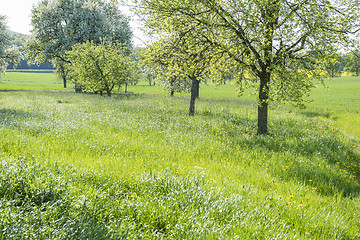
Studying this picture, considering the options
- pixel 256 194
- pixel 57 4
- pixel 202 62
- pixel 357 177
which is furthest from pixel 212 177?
pixel 57 4

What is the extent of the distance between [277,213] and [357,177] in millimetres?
5007

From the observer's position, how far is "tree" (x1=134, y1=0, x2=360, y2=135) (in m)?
8.95

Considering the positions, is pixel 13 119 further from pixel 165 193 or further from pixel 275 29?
pixel 275 29

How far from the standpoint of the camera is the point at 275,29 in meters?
9.93

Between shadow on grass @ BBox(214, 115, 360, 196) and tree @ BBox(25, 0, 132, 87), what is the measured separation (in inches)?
1228

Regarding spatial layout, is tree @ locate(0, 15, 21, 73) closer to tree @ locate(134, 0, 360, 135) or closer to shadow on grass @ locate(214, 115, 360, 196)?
tree @ locate(134, 0, 360, 135)

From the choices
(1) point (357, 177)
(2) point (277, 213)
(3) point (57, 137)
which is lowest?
(1) point (357, 177)

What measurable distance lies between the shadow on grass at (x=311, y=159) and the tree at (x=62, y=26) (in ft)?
102

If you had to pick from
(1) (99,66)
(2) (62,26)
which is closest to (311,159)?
(1) (99,66)

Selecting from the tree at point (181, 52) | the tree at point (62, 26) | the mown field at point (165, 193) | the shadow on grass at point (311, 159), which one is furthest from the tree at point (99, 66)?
the mown field at point (165, 193)

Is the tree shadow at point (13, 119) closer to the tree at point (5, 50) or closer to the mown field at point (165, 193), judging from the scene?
the mown field at point (165, 193)

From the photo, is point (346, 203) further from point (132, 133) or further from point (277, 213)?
point (132, 133)

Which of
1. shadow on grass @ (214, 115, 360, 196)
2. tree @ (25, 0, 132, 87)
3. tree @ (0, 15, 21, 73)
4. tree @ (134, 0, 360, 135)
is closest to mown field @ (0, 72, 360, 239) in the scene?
shadow on grass @ (214, 115, 360, 196)

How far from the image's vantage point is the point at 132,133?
31.6 ft
